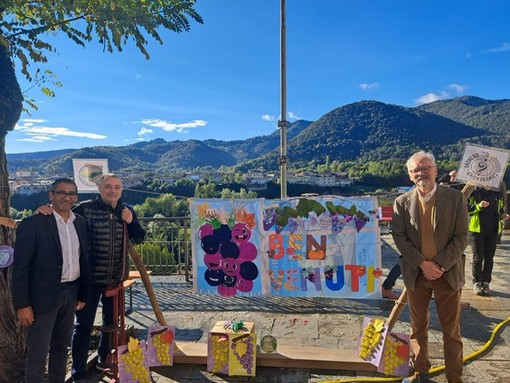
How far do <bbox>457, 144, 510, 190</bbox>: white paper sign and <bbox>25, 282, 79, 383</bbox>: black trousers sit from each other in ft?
12.2

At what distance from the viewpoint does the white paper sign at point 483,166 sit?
345 centimetres

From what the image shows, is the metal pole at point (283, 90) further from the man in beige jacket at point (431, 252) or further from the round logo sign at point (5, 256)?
the round logo sign at point (5, 256)

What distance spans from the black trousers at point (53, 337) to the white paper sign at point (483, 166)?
3726 millimetres

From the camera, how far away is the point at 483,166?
11.5 ft

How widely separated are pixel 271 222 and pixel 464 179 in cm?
213

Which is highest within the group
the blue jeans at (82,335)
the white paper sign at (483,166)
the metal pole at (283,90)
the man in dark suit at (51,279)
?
the metal pole at (283,90)

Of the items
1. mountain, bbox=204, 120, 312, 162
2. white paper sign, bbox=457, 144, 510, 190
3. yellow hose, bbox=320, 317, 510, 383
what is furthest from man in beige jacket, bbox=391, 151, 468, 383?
mountain, bbox=204, 120, 312, 162

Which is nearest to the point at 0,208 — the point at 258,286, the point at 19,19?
the point at 19,19

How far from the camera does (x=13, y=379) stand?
9.71 feet

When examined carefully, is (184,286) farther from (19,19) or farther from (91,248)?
(19,19)

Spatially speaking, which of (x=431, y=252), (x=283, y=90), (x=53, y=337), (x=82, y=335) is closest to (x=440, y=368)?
(x=431, y=252)

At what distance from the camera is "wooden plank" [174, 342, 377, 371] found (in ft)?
10.2

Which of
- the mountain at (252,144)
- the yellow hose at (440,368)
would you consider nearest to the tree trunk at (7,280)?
the yellow hose at (440,368)

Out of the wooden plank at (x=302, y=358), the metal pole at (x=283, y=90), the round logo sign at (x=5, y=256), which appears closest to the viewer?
the round logo sign at (x=5, y=256)
